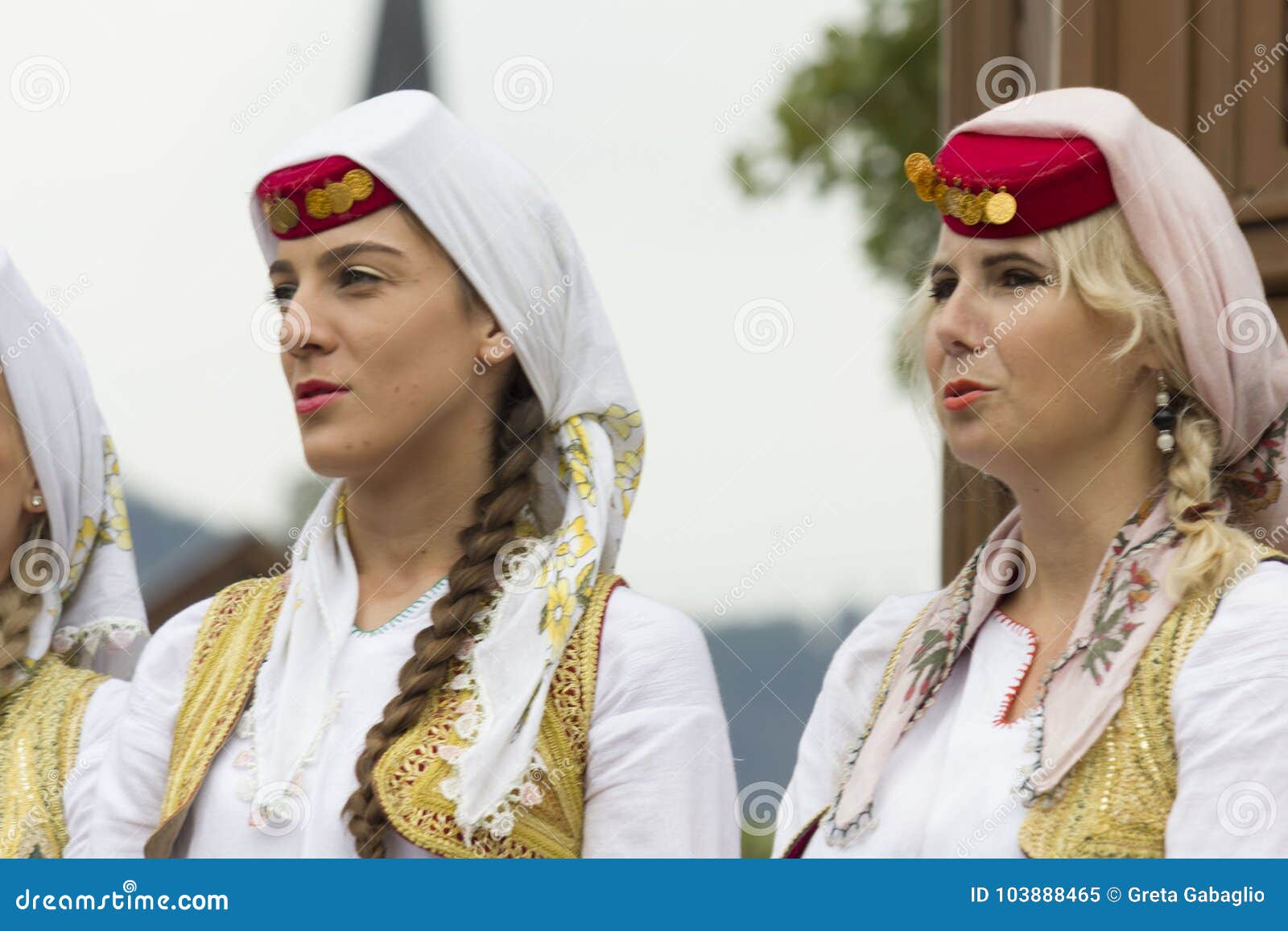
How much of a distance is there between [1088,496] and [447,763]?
1.01 meters

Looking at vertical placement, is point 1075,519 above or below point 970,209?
below

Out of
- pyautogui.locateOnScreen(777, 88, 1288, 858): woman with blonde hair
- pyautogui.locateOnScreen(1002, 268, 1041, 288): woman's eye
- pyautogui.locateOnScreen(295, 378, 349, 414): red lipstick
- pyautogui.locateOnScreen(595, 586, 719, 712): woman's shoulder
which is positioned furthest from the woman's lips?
pyautogui.locateOnScreen(1002, 268, 1041, 288): woman's eye

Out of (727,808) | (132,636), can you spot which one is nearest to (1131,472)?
(727,808)

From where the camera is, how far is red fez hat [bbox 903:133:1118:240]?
2.94 meters

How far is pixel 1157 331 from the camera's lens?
2.90 m

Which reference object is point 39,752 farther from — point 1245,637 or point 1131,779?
point 1245,637

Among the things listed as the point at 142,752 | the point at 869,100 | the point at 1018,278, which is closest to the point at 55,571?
the point at 142,752

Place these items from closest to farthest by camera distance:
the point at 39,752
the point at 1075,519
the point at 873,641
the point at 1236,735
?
1. the point at 1236,735
2. the point at 1075,519
3. the point at 873,641
4. the point at 39,752

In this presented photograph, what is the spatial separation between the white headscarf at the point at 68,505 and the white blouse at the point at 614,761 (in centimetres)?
68

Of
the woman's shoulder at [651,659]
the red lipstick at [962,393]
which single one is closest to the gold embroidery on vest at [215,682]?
the woman's shoulder at [651,659]

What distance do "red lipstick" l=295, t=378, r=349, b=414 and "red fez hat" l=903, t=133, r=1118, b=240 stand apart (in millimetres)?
953

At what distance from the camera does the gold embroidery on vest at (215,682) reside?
10.2 feet

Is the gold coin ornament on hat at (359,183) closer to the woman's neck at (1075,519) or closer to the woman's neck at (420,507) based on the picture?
the woman's neck at (420,507)

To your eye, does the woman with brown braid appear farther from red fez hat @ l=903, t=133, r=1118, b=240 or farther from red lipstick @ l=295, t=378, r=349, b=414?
red fez hat @ l=903, t=133, r=1118, b=240
